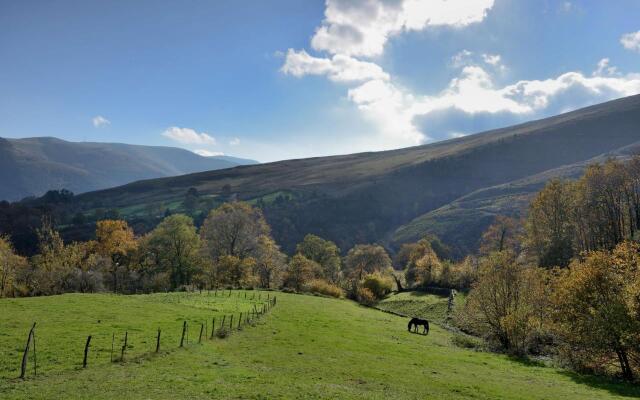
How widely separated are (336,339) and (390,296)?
199 feet

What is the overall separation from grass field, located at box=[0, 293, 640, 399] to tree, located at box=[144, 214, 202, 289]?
45.4m

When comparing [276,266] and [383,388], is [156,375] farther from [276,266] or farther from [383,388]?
[276,266]

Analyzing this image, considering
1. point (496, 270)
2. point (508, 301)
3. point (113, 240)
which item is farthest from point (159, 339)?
point (113, 240)

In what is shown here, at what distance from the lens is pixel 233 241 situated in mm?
99125

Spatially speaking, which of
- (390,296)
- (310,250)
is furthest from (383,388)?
(310,250)

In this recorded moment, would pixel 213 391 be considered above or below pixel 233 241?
below

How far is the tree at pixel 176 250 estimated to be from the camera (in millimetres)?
96500

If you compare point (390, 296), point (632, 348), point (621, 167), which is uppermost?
point (621, 167)

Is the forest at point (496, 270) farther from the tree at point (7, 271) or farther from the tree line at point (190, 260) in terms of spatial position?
the tree at point (7, 271)

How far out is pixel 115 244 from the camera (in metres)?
105

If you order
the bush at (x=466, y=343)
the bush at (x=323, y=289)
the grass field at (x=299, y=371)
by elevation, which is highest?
the grass field at (x=299, y=371)

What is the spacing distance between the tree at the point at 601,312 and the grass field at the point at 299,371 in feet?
11.0

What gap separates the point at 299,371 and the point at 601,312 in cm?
2800

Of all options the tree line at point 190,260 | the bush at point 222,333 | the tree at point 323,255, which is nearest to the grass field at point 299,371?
the bush at point 222,333
